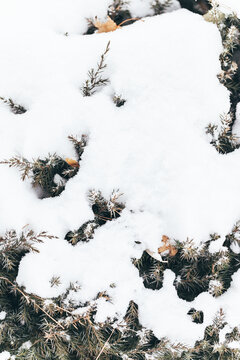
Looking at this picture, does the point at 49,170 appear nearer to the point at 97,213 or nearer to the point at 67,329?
the point at 97,213

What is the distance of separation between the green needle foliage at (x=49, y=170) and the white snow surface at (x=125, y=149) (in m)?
0.05

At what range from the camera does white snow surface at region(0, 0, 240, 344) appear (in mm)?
1927

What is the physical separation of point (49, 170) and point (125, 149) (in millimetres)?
518

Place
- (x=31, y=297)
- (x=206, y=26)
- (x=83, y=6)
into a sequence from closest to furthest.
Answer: (x=31, y=297)
(x=206, y=26)
(x=83, y=6)

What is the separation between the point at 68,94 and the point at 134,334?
5.47 ft

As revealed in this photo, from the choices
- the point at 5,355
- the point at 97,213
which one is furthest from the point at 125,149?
the point at 5,355

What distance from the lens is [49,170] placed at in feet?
6.53

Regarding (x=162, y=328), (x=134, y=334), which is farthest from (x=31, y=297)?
(x=162, y=328)

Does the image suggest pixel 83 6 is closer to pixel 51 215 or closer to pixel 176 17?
pixel 176 17

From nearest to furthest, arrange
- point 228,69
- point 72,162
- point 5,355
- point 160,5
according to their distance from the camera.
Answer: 1. point 5,355
2. point 72,162
3. point 228,69
4. point 160,5

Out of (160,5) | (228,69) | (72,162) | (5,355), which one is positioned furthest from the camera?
(160,5)

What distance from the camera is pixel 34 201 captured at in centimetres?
198

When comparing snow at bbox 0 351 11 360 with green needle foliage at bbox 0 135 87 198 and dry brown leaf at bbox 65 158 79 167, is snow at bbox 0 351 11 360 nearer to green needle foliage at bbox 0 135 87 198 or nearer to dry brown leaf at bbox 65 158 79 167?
green needle foliage at bbox 0 135 87 198

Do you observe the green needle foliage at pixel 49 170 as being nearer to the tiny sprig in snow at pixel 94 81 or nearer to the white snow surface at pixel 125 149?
the white snow surface at pixel 125 149
